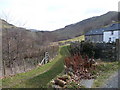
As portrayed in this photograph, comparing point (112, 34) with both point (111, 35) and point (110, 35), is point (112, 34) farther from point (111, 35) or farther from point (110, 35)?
point (110, 35)

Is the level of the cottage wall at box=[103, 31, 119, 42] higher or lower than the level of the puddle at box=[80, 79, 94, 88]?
higher

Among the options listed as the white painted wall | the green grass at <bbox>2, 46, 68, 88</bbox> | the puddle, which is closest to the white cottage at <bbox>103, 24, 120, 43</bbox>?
the white painted wall

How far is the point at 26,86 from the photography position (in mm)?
6227

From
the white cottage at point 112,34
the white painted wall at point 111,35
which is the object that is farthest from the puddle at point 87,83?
the white painted wall at point 111,35

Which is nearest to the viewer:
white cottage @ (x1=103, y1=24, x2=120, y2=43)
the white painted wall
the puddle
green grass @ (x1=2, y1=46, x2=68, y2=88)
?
the puddle

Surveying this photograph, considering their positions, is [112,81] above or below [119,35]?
below

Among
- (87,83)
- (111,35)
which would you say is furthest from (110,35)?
(87,83)

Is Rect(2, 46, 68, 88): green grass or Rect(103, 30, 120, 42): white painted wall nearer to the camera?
Rect(2, 46, 68, 88): green grass

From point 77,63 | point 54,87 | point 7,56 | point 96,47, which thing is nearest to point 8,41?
point 7,56

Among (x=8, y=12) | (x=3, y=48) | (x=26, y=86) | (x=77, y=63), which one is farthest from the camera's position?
(x=8, y=12)

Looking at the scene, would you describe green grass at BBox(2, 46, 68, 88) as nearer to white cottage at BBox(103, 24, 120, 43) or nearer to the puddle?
the puddle

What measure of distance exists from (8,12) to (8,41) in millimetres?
4064

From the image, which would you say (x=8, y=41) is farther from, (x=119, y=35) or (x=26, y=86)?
(x=119, y=35)

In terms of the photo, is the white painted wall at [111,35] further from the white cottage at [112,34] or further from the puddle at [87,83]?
the puddle at [87,83]
